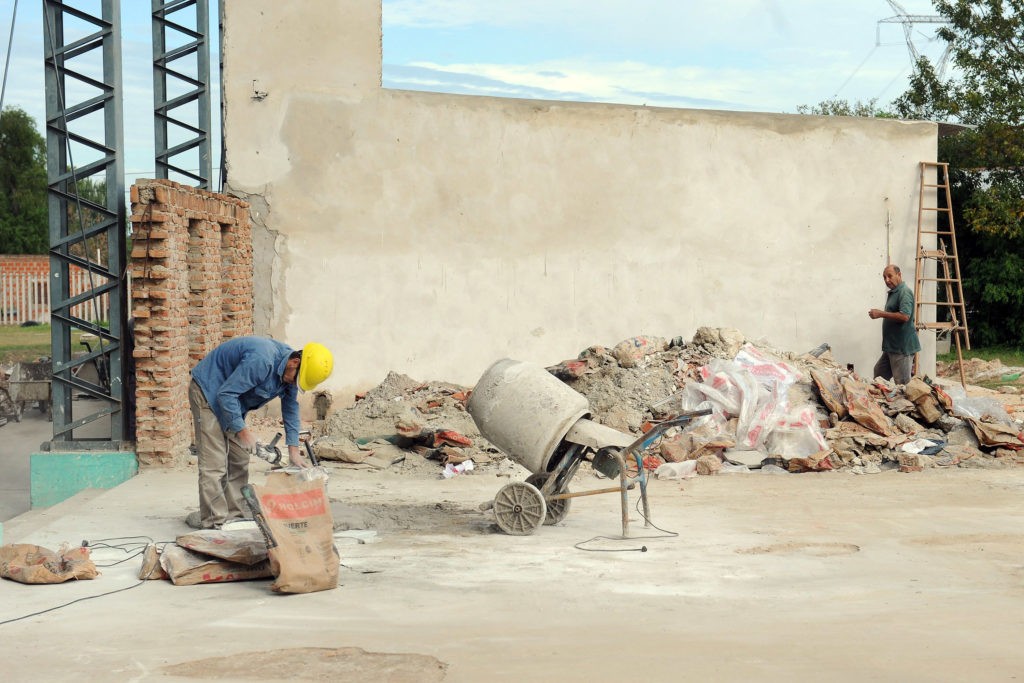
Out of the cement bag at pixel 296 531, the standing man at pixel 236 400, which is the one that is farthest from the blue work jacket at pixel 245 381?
the cement bag at pixel 296 531

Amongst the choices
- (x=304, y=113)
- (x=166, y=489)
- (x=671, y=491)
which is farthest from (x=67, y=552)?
(x=304, y=113)

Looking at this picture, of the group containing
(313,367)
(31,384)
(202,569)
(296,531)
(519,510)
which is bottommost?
(202,569)

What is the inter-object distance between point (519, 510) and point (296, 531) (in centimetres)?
209

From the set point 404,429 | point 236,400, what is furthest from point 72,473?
point 236,400

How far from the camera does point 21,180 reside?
51.5m

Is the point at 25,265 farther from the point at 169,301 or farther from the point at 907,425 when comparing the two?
the point at 907,425

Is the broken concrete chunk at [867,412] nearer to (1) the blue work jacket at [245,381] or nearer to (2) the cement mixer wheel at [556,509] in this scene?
(2) the cement mixer wheel at [556,509]

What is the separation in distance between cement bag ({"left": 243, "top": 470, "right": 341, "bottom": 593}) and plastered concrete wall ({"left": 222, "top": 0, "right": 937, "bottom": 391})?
8315mm

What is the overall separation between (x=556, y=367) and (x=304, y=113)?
4.97 m

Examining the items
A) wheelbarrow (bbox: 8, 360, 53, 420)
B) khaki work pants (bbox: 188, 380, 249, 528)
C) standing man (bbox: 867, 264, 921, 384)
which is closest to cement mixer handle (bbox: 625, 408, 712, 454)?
khaki work pants (bbox: 188, 380, 249, 528)

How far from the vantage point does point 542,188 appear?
15898 millimetres

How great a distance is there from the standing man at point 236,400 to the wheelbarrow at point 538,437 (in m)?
1.36

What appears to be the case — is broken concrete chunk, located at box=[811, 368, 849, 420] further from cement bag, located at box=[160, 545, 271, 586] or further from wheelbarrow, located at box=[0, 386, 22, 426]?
wheelbarrow, located at box=[0, 386, 22, 426]

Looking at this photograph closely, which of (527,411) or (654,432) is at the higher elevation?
(527,411)
